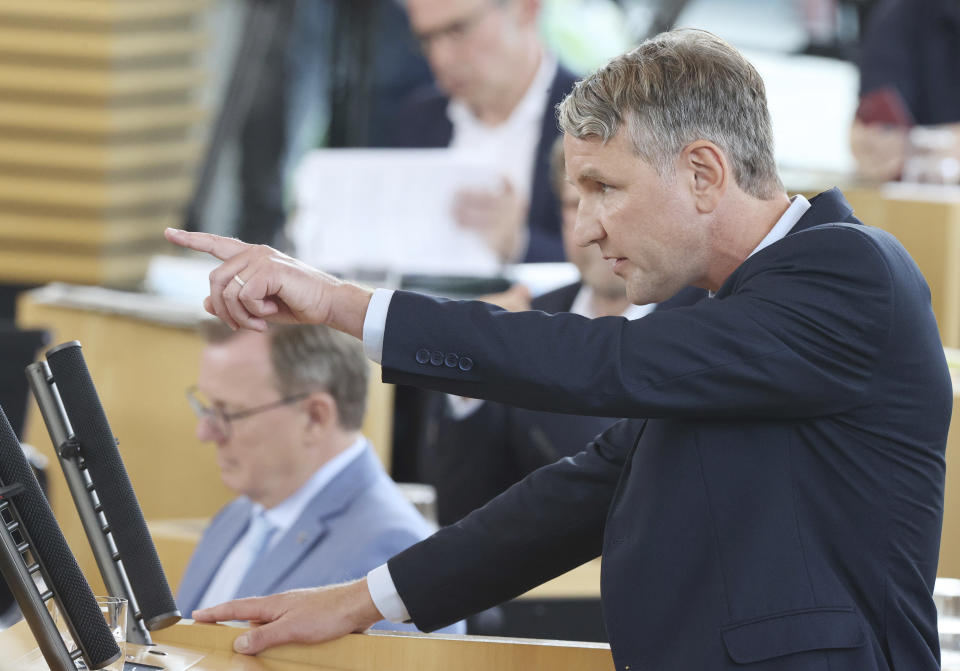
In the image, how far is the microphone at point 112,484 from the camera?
→ 1.52 m

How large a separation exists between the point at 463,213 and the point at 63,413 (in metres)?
2.80

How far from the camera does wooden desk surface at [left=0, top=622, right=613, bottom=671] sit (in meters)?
1.64

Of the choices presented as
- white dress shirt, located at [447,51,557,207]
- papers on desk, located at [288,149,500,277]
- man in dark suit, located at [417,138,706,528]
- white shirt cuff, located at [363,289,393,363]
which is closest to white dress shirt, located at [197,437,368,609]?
man in dark suit, located at [417,138,706,528]

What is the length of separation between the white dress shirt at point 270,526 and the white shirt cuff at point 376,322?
112 centimetres

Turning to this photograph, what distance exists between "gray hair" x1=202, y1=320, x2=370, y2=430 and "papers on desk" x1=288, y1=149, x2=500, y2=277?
4.48ft

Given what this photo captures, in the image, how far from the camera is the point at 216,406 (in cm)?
272

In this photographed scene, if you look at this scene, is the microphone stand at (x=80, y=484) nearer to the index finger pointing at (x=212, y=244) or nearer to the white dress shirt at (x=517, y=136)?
the index finger pointing at (x=212, y=244)

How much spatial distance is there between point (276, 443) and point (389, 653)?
3.44 feet

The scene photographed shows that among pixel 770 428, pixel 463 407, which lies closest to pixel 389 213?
pixel 463 407

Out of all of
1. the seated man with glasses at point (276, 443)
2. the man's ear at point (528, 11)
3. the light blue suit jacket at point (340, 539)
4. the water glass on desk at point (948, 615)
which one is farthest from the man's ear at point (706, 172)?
the man's ear at point (528, 11)

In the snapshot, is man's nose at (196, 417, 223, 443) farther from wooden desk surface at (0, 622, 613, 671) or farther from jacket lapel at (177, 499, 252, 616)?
wooden desk surface at (0, 622, 613, 671)

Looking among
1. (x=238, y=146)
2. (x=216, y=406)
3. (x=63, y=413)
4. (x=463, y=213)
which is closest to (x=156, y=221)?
(x=238, y=146)

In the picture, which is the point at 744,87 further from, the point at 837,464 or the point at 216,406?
the point at 216,406

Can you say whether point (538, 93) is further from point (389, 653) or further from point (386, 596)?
point (389, 653)
